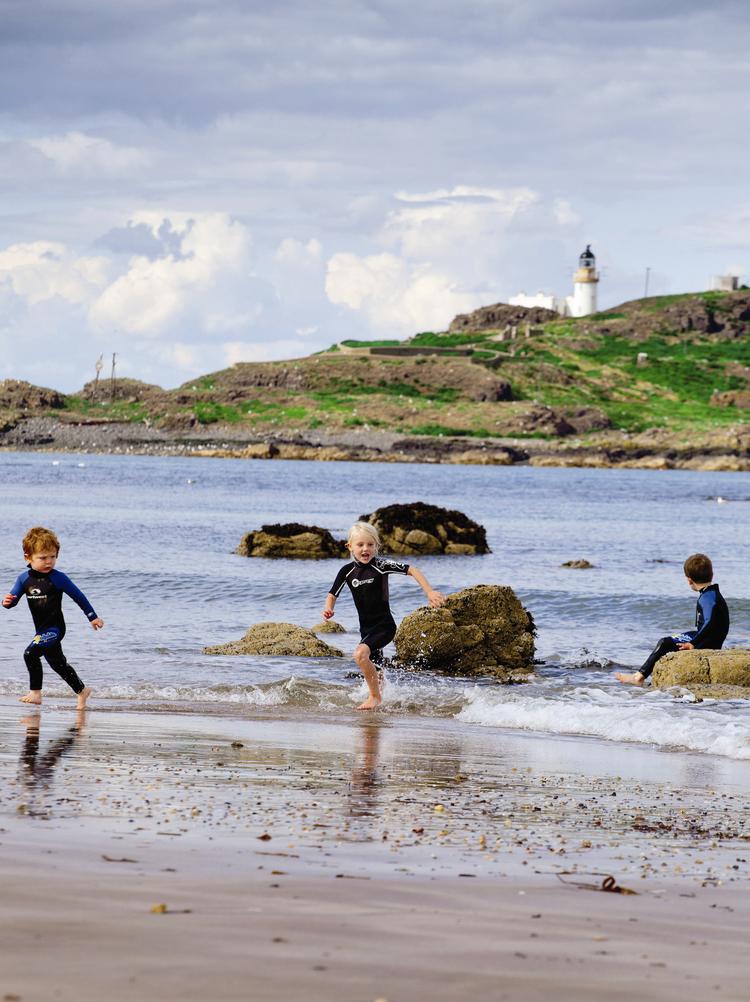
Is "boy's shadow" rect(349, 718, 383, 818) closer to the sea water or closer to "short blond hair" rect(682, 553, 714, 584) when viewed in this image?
the sea water

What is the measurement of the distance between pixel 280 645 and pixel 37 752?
30.0 feet

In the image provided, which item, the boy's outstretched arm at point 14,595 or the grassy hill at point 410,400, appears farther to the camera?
the grassy hill at point 410,400

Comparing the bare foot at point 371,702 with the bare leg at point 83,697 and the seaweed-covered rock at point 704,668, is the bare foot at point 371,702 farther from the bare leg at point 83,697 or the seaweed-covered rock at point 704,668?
the seaweed-covered rock at point 704,668

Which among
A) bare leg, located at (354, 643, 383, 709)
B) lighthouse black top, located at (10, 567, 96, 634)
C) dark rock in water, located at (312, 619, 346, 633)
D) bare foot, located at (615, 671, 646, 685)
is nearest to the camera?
lighthouse black top, located at (10, 567, 96, 634)

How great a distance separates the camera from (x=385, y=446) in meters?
156

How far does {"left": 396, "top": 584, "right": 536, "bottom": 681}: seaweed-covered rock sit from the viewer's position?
17000 mm

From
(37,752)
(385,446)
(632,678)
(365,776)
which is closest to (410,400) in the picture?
(385,446)

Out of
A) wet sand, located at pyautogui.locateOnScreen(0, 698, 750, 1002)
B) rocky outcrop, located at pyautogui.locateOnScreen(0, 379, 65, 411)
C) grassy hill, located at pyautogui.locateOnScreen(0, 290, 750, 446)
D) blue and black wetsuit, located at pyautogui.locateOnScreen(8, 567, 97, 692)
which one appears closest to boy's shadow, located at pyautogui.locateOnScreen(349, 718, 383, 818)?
wet sand, located at pyautogui.locateOnScreen(0, 698, 750, 1002)

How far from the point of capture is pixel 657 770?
9844 millimetres

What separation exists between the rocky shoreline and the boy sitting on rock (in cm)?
13081

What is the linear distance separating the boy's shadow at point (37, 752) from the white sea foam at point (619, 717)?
15.3 ft

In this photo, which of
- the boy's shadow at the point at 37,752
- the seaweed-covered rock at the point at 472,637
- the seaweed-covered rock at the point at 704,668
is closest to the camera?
the boy's shadow at the point at 37,752

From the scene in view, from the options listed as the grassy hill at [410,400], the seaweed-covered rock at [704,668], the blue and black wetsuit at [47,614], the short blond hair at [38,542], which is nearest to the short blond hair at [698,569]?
the seaweed-covered rock at [704,668]

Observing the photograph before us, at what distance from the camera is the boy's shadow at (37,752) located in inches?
303
